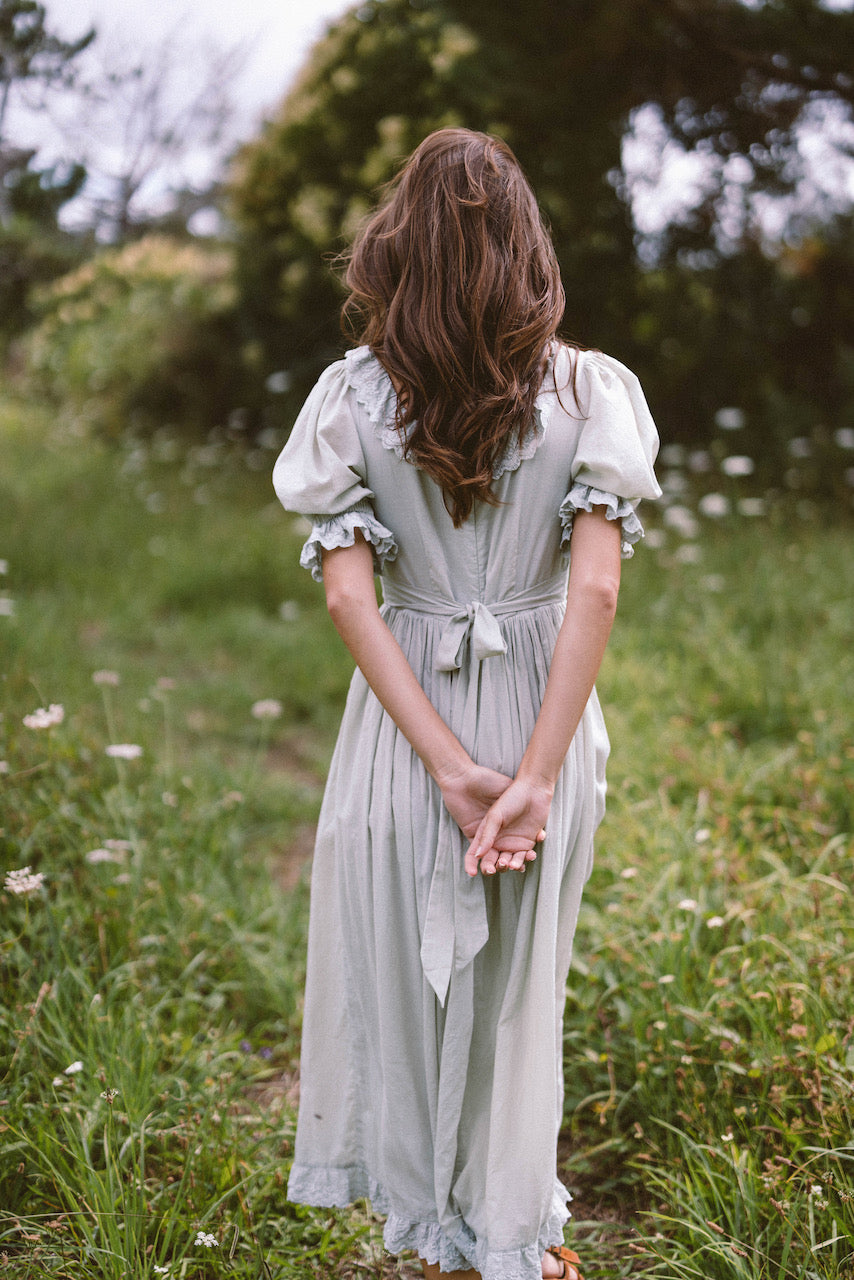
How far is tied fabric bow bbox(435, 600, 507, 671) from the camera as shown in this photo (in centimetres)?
149

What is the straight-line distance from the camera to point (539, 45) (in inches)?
198

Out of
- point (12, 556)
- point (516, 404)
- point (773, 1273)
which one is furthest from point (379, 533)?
point (12, 556)

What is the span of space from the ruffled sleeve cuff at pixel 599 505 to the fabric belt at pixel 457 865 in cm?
14

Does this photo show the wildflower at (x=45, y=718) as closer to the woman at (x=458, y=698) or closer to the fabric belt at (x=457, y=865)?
the woman at (x=458, y=698)

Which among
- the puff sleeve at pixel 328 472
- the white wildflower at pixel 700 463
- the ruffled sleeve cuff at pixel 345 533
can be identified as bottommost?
the ruffled sleeve cuff at pixel 345 533

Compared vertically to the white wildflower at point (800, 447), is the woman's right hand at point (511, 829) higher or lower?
lower

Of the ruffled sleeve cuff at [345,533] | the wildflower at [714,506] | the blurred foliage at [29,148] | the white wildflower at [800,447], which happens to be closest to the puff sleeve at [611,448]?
the ruffled sleeve cuff at [345,533]

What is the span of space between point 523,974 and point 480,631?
1.84 feet

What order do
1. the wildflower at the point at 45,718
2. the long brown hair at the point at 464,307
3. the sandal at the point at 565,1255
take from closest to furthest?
the long brown hair at the point at 464,307
the sandal at the point at 565,1255
the wildflower at the point at 45,718

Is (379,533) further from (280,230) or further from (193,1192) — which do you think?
(280,230)

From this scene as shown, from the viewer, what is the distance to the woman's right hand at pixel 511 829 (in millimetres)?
1411

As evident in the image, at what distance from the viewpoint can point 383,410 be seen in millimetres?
1470

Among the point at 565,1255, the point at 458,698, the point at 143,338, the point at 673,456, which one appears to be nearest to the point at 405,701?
the point at 458,698

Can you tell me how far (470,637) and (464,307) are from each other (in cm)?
50
